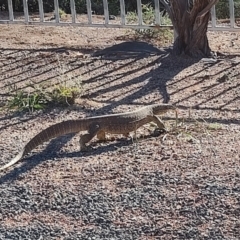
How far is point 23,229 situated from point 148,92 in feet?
12.7

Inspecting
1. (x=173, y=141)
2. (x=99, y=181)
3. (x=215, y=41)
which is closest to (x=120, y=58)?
(x=215, y=41)

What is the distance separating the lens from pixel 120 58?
1084cm

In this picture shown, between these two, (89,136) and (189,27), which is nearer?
(89,136)

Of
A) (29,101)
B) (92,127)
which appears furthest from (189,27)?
(92,127)

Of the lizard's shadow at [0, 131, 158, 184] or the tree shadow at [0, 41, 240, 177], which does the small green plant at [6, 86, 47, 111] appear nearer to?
the tree shadow at [0, 41, 240, 177]

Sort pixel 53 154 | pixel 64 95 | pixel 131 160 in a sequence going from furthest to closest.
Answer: pixel 64 95 → pixel 53 154 → pixel 131 160

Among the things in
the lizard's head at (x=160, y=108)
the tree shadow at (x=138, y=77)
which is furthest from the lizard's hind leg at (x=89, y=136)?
the lizard's head at (x=160, y=108)

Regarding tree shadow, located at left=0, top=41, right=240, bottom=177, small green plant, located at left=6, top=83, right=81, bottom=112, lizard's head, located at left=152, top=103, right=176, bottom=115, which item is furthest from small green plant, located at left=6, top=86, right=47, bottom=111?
lizard's head, located at left=152, top=103, right=176, bottom=115

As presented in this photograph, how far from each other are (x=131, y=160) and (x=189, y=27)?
429cm

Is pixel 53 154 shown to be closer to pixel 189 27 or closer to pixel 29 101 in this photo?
pixel 29 101

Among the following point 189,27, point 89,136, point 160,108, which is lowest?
point 89,136

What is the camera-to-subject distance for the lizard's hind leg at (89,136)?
275 inches

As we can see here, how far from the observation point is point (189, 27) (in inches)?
414

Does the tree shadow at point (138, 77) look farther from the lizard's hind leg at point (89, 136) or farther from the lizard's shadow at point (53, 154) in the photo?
the lizard's hind leg at point (89, 136)
